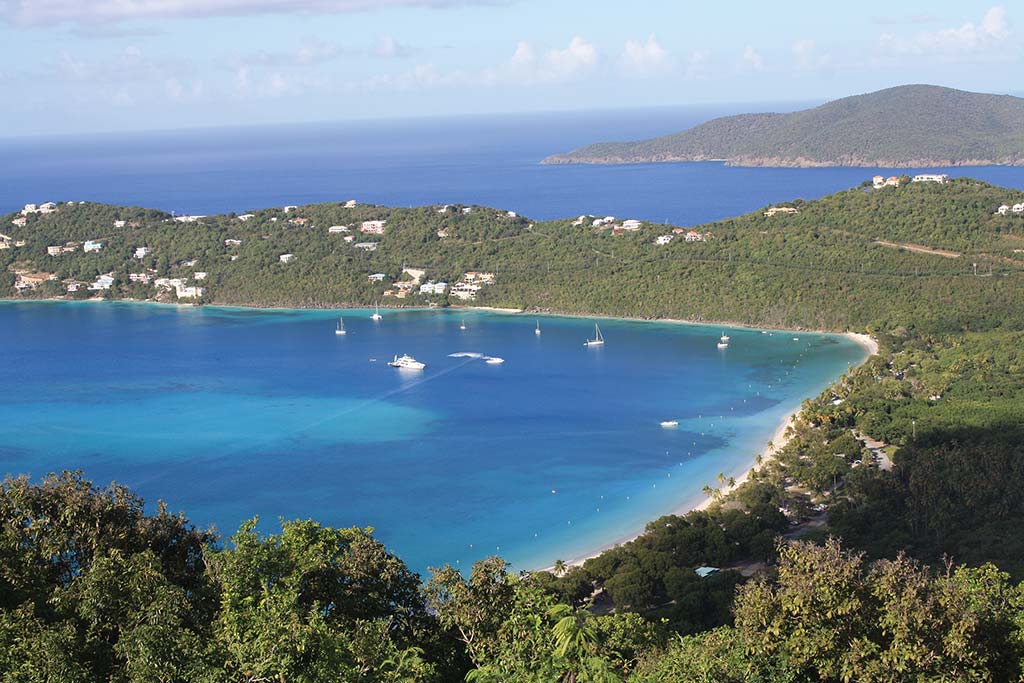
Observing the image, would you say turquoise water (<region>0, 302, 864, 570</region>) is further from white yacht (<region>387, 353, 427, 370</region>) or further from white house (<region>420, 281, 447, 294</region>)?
white house (<region>420, 281, 447, 294</region>)

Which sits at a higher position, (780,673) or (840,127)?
(840,127)

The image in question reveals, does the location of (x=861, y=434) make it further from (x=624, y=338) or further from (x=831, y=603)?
(x=831, y=603)

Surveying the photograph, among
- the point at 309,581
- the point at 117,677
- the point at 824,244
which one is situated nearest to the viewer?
the point at 117,677

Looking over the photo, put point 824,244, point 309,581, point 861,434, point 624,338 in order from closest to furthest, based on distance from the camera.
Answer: point 309,581 < point 861,434 < point 624,338 < point 824,244

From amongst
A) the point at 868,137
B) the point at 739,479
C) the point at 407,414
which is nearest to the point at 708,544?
the point at 739,479

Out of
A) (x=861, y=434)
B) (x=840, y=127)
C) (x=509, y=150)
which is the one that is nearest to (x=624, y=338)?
(x=861, y=434)

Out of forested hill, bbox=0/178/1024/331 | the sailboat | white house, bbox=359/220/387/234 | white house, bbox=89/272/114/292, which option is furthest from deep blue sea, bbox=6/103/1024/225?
white house, bbox=89/272/114/292
